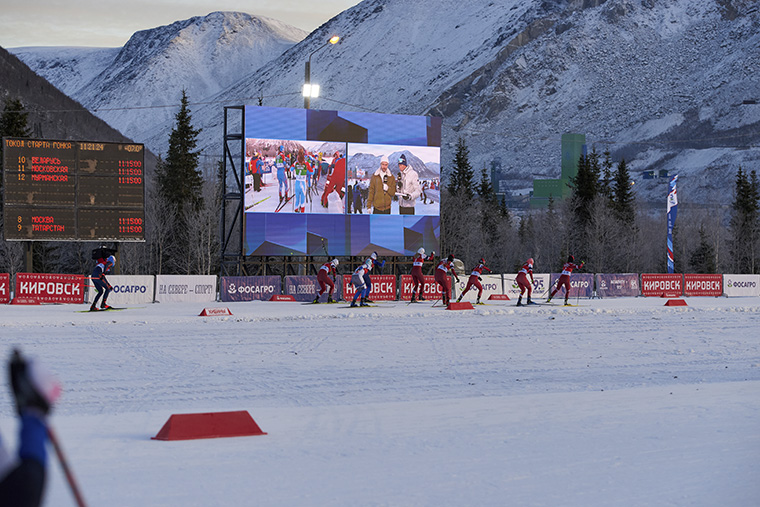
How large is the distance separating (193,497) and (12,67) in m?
56.3

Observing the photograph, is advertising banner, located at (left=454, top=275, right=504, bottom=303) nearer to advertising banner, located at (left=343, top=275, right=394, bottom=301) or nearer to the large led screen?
advertising banner, located at (left=343, top=275, right=394, bottom=301)

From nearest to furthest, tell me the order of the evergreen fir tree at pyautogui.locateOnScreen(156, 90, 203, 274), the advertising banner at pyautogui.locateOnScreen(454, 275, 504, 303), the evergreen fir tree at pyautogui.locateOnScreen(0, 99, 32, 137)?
the advertising banner at pyautogui.locateOnScreen(454, 275, 504, 303) < the evergreen fir tree at pyautogui.locateOnScreen(0, 99, 32, 137) < the evergreen fir tree at pyautogui.locateOnScreen(156, 90, 203, 274)

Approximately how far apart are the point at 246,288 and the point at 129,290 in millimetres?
4681

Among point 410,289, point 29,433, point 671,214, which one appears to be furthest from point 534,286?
point 29,433

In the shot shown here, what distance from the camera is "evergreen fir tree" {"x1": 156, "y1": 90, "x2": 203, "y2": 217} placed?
6794 centimetres

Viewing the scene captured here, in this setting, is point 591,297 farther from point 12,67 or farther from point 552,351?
point 12,67

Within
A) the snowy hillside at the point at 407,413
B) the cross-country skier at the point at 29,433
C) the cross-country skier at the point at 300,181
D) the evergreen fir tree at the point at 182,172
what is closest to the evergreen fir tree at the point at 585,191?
the evergreen fir tree at the point at 182,172

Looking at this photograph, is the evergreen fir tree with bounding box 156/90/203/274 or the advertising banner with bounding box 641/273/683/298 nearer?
the advertising banner with bounding box 641/273/683/298

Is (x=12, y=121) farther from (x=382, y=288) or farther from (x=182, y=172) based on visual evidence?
(x=382, y=288)

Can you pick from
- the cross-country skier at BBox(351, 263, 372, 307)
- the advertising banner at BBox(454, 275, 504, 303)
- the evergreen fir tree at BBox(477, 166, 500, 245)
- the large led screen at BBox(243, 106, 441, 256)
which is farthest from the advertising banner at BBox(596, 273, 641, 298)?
the evergreen fir tree at BBox(477, 166, 500, 245)

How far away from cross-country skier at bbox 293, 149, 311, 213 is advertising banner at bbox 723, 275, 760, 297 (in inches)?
895

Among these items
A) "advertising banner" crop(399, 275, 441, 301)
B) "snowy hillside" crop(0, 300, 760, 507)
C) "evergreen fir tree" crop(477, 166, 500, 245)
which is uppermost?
"evergreen fir tree" crop(477, 166, 500, 245)

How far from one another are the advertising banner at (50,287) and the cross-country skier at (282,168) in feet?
29.5

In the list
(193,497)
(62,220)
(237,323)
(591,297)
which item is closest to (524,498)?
(193,497)
